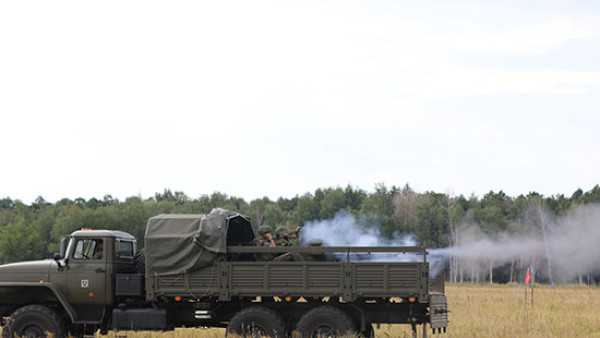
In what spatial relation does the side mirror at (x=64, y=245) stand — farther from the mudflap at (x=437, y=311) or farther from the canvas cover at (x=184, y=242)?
the mudflap at (x=437, y=311)

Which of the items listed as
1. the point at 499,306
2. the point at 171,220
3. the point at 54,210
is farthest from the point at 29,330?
the point at 54,210

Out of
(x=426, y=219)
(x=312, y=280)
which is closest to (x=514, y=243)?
(x=312, y=280)

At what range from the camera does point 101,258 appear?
65.5 ft

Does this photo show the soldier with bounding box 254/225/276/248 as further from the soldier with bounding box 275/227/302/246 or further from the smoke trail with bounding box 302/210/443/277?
the smoke trail with bounding box 302/210/443/277

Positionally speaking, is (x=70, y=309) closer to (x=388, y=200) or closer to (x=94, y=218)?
(x=388, y=200)

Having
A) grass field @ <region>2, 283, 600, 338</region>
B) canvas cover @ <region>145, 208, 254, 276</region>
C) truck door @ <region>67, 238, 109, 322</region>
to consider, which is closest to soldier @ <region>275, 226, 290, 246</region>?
canvas cover @ <region>145, 208, 254, 276</region>

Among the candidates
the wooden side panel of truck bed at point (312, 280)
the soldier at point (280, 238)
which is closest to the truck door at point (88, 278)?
the wooden side panel of truck bed at point (312, 280)

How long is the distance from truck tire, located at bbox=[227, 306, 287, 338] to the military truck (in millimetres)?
21

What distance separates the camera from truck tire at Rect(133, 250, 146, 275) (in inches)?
812

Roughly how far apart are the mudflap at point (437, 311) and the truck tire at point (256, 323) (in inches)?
124

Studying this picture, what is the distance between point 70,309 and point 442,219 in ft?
250

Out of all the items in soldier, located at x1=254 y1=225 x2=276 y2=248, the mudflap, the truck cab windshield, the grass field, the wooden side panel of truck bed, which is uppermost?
soldier, located at x1=254 y1=225 x2=276 y2=248

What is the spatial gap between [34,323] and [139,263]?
261 cm

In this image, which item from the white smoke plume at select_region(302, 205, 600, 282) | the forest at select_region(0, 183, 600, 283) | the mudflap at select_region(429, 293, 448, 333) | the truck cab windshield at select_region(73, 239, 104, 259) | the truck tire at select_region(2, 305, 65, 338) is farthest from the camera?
the forest at select_region(0, 183, 600, 283)
